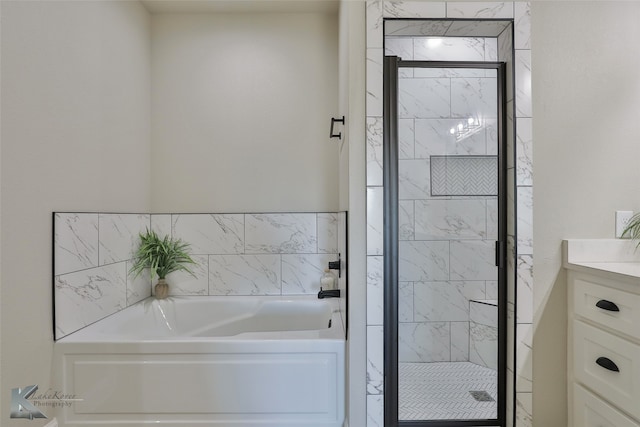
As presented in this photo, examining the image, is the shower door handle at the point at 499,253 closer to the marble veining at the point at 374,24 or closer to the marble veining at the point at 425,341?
the marble veining at the point at 425,341

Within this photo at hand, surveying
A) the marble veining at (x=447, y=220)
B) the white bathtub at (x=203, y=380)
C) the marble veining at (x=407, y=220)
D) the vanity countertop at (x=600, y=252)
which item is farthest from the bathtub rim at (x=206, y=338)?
the vanity countertop at (x=600, y=252)

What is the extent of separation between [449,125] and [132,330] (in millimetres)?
2283

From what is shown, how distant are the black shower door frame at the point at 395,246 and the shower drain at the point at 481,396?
0.10m

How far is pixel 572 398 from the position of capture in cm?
165

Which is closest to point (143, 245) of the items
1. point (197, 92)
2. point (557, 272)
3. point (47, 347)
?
point (47, 347)

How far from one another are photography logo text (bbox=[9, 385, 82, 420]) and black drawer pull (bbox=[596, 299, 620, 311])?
2414 mm

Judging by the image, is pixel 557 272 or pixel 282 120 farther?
pixel 282 120

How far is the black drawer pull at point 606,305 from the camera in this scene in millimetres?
1384

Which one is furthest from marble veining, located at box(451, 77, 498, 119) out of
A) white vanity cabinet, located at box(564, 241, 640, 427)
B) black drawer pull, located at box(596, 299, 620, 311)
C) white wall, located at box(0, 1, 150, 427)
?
white wall, located at box(0, 1, 150, 427)

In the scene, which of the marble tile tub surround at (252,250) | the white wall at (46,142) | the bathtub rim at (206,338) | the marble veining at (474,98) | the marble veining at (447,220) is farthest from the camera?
the marble tile tub surround at (252,250)

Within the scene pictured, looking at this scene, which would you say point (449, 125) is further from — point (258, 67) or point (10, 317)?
point (10, 317)

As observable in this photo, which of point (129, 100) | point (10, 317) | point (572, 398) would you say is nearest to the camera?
point (10, 317)

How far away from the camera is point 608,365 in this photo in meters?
1.42

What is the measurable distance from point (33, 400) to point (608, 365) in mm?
2466
